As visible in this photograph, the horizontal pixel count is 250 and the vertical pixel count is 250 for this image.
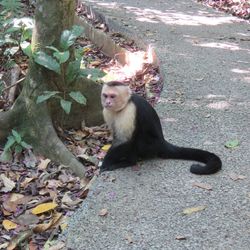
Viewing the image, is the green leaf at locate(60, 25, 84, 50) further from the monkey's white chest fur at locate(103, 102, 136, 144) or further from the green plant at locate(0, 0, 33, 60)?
the green plant at locate(0, 0, 33, 60)

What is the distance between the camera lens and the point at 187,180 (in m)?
4.04

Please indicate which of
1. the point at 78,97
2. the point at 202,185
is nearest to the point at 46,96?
the point at 78,97

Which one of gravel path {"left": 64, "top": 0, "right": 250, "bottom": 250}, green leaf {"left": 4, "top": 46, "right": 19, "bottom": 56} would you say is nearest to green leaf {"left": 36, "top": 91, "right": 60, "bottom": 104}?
gravel path {"left": 64, "top": 0, "right": 250, "bottom": 250}

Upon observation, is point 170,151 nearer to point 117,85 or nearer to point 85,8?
point 117,85

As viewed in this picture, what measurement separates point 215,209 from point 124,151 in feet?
3.04

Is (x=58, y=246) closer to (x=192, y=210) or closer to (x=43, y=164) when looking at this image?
(x=192, y=210)

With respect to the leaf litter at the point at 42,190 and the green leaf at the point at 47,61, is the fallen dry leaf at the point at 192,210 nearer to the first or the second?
the leaf litter at the point at 42,190

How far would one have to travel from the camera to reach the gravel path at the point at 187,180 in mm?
3367

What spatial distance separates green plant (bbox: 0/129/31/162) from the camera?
15.8ft

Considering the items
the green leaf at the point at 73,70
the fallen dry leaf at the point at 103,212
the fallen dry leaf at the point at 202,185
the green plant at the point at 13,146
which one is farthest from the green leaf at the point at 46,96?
the fallen dry leaf at the point at 202,185

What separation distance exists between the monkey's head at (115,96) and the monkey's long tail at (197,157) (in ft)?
1.74

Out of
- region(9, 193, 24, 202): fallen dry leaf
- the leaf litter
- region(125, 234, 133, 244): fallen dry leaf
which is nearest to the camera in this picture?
region(125, 234, 133, 244): fallen dry leaf

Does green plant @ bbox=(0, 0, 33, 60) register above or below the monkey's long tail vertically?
above

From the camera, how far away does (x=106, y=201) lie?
12.5 feet
